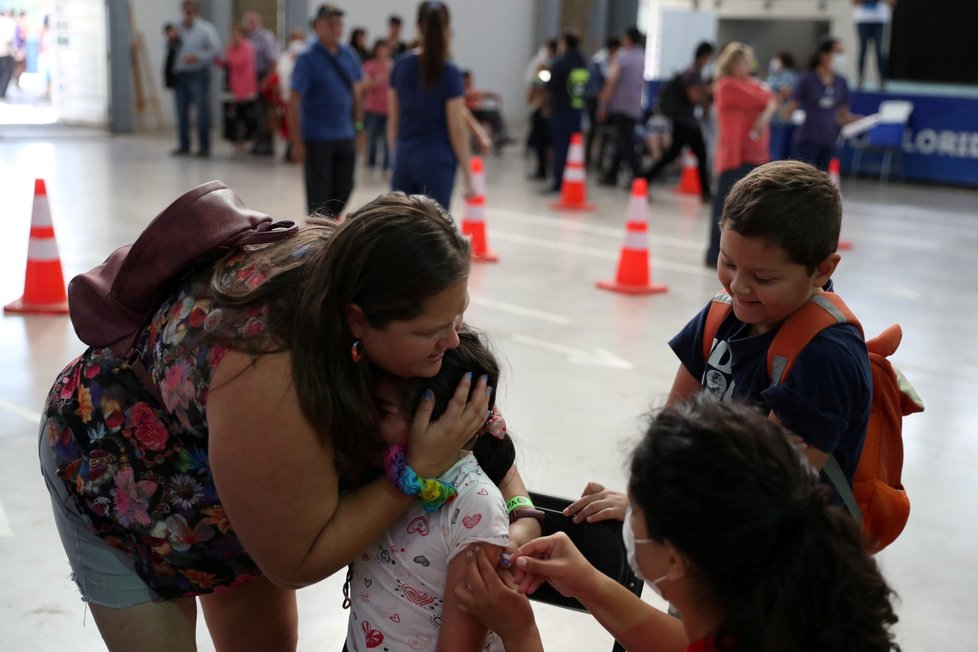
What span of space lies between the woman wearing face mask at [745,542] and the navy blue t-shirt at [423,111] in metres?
5.10

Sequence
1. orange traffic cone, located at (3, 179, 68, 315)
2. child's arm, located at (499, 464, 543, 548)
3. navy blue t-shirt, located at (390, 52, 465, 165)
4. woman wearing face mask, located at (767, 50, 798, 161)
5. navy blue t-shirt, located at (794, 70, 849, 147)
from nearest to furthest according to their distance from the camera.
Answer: child's arm, located at (499, 464, 543, 548) < orange traffic cone, located at (3, 179, 68, 315) < navy blue t-shirt, located at (390, 52, 465, 165) < navy blue t-shirt, located at (794, 70, 849, 147) < woman wearing face mask, located at (767, 50, 798, 161)

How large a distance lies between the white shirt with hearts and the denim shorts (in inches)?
17.4

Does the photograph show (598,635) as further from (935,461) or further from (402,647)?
(935,461)

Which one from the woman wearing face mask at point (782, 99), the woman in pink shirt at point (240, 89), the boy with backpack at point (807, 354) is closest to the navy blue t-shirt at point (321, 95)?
the boy with backpack at point (807, 354)

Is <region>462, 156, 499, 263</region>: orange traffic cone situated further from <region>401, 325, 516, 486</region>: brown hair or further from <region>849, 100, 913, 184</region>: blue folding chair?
<region>849, 100, 913, 184</region>: blue folding chair

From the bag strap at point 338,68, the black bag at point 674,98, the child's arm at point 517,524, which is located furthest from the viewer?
the black bag at point 674,98

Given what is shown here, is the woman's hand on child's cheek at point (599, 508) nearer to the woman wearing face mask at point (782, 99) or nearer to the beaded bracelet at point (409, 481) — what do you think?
the beaded bracelet at point (409, 481)

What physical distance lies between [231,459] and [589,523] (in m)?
0.74

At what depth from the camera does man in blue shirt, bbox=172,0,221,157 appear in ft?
44.4

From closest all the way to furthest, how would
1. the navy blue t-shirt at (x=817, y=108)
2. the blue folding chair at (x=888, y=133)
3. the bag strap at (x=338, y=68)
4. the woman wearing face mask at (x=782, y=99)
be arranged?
the bag strap at (x=338, y=68) < the navy blue t-shirt at (x=817, y=108) < the blue folding chair at (x=888, y=133) < the woman wearing face mask at (x=782, y=99)

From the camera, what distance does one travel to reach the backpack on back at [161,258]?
1.73 metres

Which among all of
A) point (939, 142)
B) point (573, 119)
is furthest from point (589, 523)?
point (939, 142)

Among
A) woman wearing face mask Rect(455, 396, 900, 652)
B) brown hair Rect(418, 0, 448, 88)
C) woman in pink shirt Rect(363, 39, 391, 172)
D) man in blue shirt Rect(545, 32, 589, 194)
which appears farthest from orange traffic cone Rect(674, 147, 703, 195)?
woman wearing face mask Rect(455, 396, 900, 652)

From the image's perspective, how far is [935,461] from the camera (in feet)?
13.7
